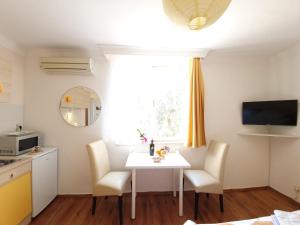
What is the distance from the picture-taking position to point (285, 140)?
9.31ft

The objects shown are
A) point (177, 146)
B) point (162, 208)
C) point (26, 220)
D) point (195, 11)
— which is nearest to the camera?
point (195, 11)

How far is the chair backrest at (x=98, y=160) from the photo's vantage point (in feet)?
7.54

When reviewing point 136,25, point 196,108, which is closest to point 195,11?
point 136,25

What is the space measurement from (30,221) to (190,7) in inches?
113

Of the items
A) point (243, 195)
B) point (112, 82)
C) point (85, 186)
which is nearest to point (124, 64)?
point (112, 82)

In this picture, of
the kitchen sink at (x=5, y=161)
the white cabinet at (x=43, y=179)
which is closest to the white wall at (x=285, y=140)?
the white cabinet at (x=43, y=179)

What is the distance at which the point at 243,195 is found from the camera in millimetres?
2941

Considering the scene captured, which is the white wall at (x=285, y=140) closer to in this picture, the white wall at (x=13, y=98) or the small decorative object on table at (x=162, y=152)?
the small decorative object on table at (x=162, y=152)

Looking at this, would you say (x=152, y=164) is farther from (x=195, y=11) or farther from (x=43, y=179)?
(x=195, y=11)

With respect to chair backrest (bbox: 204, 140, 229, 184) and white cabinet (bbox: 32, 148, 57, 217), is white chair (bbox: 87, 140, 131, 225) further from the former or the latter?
chair backrest (bbox: 204, 140, 229, 184)

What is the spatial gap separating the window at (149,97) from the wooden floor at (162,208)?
970mm

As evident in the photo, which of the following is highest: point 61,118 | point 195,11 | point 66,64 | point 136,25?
point 136,25

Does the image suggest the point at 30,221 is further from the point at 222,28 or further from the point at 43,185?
the point at 222,28

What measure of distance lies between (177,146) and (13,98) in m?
2.59
